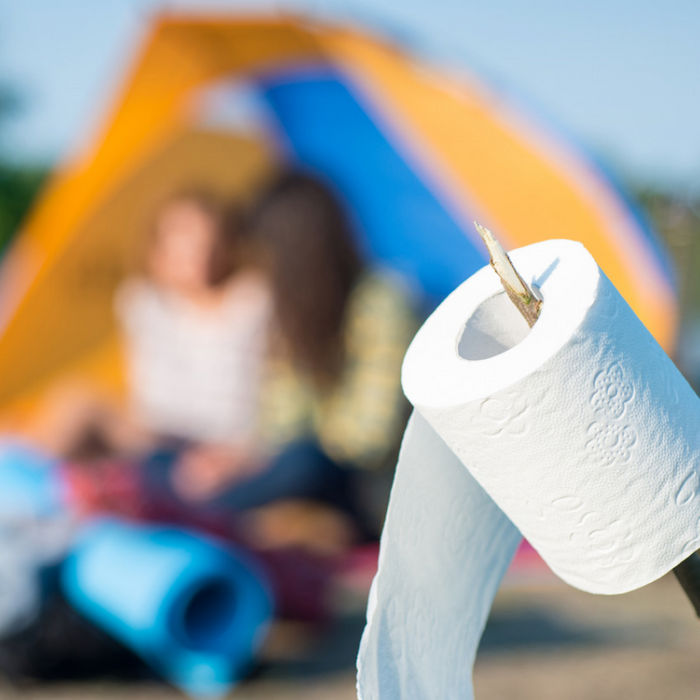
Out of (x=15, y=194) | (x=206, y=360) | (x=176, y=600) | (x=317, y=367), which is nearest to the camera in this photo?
(x=176, y=600)

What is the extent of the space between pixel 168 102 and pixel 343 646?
5.86 ft

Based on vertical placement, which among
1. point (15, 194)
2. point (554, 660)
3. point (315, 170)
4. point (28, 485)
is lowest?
point (15, 194)

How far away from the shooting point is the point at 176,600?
58.7 inches

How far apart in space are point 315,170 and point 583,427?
3008 millimetres

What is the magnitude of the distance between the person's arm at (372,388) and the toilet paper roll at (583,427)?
1591 mm

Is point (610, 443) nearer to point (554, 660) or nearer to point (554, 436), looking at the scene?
point (554, 436)

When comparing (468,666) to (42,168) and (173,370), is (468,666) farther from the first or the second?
(42,168)

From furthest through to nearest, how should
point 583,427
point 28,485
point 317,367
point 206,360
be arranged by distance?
1. point 206,360
2. point 317,367
3. point 28,485
4. point 583,427

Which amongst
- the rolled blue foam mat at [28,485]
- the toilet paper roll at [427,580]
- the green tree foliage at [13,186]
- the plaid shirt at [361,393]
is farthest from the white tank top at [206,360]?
the green tree foliage at [13,186]

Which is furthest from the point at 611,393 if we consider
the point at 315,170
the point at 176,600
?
the point at 315,170

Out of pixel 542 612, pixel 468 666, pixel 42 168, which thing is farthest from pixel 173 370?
pixel 42 168

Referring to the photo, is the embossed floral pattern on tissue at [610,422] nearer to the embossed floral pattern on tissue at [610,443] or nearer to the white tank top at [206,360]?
the embossed floral pattern on tissue at [610,443]

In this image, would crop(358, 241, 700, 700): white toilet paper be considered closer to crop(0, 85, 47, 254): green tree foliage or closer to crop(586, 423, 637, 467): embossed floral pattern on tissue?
crop(586, 423, 637, 467): embossed floral pattern on tissue

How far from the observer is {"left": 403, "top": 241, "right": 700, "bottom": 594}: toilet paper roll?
42 cm
